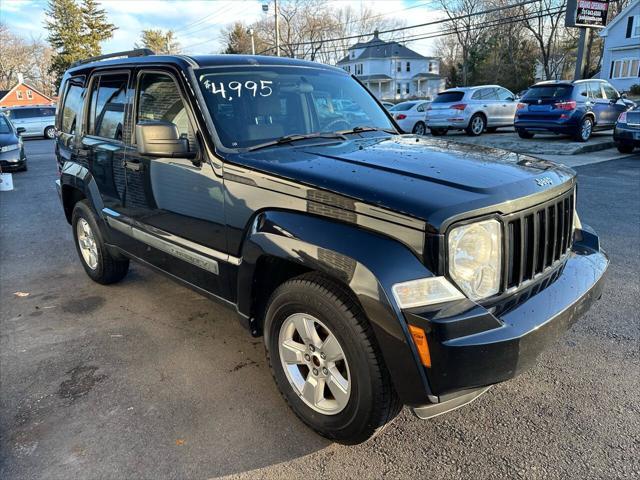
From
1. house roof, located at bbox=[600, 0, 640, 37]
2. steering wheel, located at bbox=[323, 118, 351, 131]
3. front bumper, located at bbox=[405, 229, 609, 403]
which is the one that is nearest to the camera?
front bumper, located at bbox=[405, 229, 609, 403]

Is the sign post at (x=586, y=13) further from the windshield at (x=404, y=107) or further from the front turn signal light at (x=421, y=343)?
the front turn signal light at (x=421, y=343)

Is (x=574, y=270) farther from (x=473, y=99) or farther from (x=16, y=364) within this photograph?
(x=473, y=99)

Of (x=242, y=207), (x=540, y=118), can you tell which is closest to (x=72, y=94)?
(x=242, y=207)

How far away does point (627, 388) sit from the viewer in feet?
9.46

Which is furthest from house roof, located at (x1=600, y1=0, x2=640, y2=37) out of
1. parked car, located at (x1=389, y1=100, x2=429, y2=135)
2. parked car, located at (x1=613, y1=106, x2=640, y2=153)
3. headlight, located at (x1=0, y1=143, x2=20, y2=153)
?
headlight, located at (x1=0, y1=143, x2=20, y2=153)

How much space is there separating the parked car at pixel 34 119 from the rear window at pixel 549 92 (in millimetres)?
23325

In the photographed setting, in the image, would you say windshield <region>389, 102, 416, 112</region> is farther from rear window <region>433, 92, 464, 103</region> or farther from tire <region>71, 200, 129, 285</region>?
tire <region>71, 200, 129, 285</region>

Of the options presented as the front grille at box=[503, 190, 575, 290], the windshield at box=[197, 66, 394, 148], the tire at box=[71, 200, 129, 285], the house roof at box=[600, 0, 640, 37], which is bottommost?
the tire at box=[71, 200, 129, 285]

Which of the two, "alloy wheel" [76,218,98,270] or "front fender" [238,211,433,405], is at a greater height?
"front fender" [238,211,433,405]

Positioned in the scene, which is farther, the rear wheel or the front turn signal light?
the rear wheel

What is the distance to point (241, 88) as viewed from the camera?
10.7 ft

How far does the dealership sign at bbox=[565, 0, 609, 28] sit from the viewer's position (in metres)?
15.9

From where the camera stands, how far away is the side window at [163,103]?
10.3 feet

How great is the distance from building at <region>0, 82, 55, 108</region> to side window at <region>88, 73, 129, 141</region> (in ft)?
185
